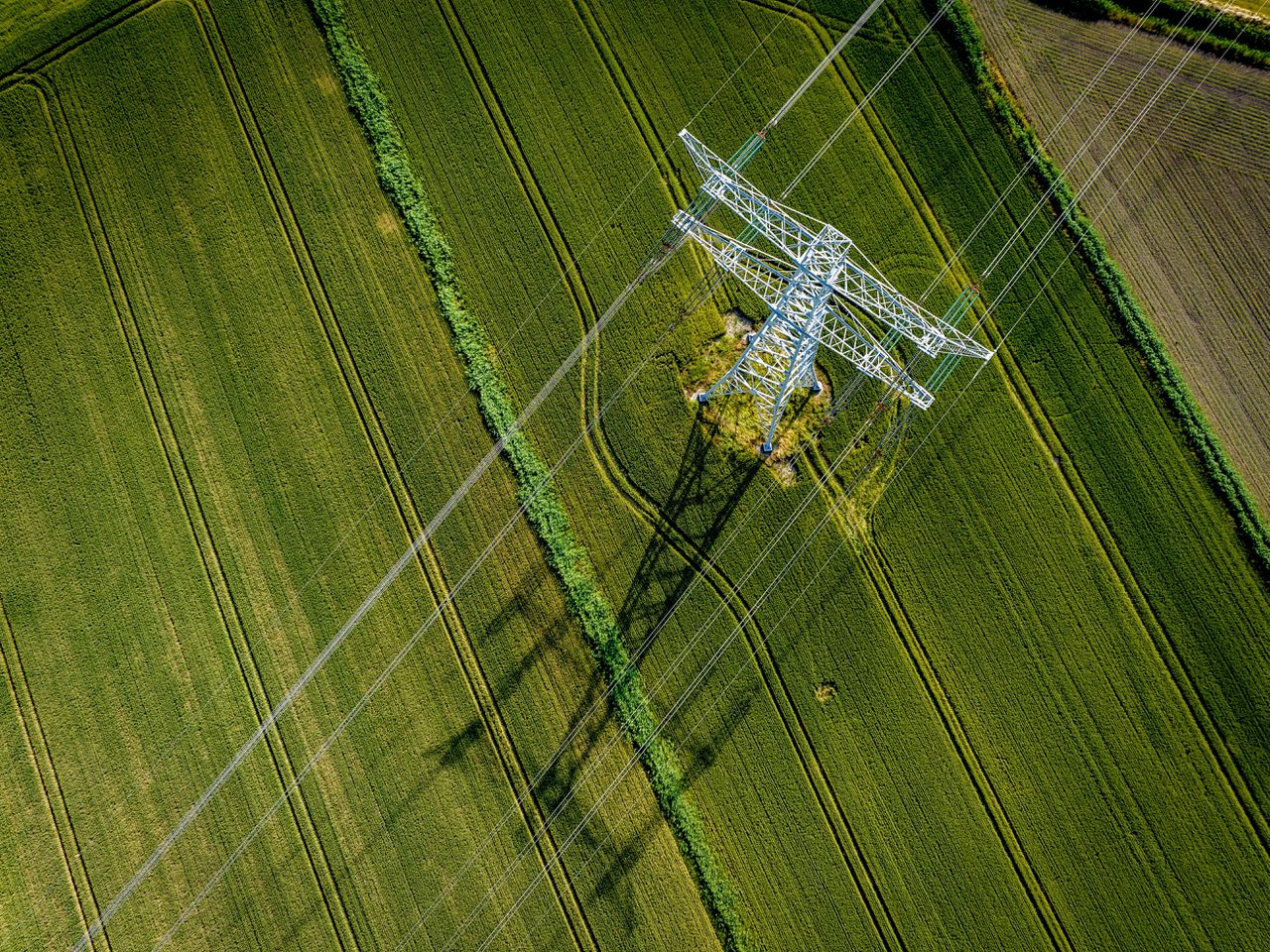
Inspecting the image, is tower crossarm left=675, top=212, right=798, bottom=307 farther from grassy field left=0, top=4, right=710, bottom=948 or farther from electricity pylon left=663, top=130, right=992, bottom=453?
grassy field left=0, top=4, right=710, bottom=948

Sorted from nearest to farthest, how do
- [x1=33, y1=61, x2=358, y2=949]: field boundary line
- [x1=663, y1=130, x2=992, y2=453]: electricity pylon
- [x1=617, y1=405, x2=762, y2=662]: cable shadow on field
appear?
[x1=663, y1=130, x2=992, y2=453]: electricity pylon
[x1=33, y1=61, x2=358, y2=949]: field boundary line
[x1=617, y1=405, x2=762, y2=662]: cable shadow on field

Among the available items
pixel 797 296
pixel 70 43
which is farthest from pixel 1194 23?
pixel 70 43

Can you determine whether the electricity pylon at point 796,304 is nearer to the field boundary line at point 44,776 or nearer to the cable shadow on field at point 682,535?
the cable shadow on field at point 682,535

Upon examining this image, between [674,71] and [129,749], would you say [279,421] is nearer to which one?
[129,749]

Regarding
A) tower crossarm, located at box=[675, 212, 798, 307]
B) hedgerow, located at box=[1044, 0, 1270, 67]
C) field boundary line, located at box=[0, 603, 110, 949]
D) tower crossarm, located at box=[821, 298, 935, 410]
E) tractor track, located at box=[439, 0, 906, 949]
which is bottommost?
field boundary line, located at box=[0, 603, 110, 949]

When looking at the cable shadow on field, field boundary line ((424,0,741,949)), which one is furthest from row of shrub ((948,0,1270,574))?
the cable shadow on field
